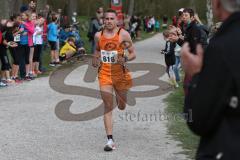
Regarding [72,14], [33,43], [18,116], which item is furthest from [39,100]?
[72,14]

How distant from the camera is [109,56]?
7922 mm

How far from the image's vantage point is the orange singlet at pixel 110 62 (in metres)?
7.94

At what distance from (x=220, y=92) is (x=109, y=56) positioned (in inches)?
213

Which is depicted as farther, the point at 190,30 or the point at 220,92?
the point at 190,30

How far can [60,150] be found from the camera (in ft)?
24.8

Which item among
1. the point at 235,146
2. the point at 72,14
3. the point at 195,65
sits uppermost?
the point at 195,65

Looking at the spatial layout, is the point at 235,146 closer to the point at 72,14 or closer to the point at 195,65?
the point at 195,65

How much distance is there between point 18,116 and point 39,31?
6527 mm

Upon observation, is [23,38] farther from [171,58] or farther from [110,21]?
[110,21]

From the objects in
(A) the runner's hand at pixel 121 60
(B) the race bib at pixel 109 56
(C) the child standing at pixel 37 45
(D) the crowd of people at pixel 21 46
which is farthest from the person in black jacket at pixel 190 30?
(C) the child standing at pixel 37 45

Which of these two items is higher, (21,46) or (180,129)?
(21,46)

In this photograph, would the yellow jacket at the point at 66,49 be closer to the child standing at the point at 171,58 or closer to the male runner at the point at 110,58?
the child standing at the point at 171,58

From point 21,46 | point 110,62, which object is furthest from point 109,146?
point 21,46

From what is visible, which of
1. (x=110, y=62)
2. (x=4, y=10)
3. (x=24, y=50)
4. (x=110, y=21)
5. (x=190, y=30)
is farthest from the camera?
(x=4, y=10)
